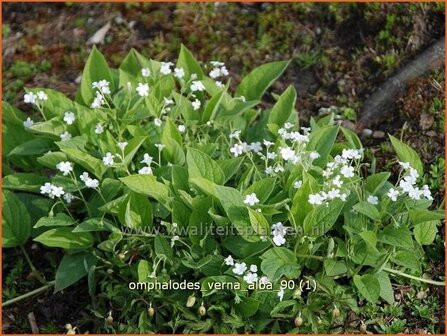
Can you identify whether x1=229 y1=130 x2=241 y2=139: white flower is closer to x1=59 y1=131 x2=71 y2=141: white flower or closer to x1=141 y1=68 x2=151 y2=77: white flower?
x1=141 y1=68 x2=151 y2=77: white flower

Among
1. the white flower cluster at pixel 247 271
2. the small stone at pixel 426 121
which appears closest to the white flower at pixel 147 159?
the white flower cluster at pixel 247 271

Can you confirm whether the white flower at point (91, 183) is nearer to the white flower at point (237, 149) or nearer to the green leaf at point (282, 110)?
the white flower at point (237, 149)

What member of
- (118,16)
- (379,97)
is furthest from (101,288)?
(118,16)

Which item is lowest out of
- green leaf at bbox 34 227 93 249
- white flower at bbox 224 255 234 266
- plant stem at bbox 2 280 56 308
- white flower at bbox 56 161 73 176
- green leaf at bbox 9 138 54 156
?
plant stem at bbox 2 280 56 308

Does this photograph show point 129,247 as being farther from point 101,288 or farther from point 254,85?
point 254,85

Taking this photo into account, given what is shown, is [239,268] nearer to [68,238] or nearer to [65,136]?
[68,238]

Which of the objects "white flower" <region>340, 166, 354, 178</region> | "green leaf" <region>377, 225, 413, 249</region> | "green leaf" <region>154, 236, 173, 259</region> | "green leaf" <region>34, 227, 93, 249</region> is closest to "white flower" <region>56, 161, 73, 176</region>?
"green leaf" <region>34, 227, 93, 249</region>
